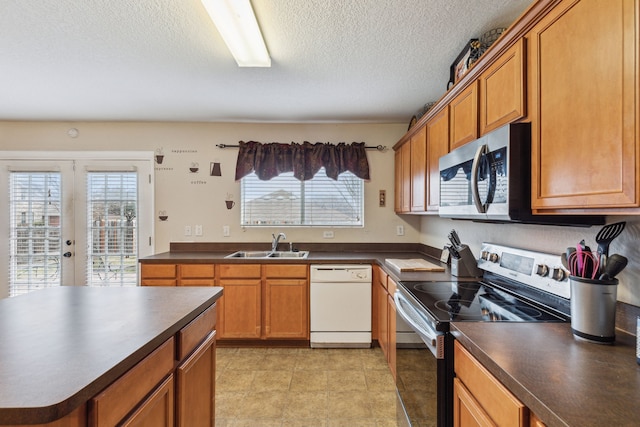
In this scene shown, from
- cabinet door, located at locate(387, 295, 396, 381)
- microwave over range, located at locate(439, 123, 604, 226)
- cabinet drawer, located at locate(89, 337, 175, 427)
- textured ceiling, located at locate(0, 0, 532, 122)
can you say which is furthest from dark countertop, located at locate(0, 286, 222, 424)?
textured ceiling, located at locate(0, 0, 532, 122)

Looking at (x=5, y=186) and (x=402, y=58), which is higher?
(x=402, y=58)

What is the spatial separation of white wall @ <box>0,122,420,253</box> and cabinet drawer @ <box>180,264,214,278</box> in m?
0.63

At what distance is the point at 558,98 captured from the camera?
1052 mm

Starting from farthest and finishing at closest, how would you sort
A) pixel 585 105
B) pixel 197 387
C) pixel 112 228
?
pixel 112 228, pixel 197 387, pixel 585 105

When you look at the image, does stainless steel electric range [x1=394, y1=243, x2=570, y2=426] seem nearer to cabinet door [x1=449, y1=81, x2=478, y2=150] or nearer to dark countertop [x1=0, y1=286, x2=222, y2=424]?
cabinet door [x1=449, y1=81, x2=478, y2=150]

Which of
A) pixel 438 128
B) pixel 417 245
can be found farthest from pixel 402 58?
pixel 417 245

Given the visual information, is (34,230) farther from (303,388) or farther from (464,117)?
(464,117)

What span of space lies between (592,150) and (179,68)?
7.95 feet

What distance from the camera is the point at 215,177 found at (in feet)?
11.6

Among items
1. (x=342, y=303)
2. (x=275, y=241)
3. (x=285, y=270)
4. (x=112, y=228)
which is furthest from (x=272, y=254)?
(x=112, y=228)

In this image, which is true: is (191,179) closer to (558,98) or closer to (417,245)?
(417,245)

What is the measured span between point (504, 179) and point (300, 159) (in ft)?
7.98

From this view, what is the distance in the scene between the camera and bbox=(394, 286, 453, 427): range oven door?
120cm

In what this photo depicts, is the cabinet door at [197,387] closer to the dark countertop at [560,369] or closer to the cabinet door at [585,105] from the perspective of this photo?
the dark countertop at [560,369]
